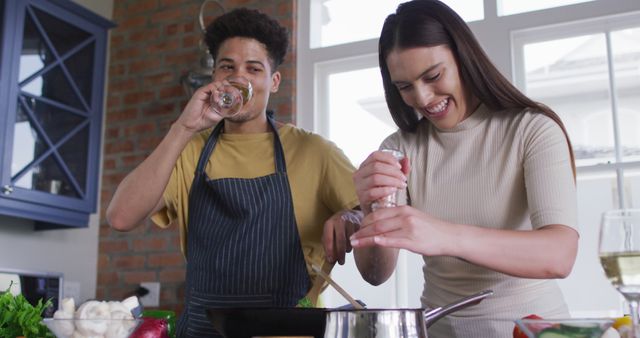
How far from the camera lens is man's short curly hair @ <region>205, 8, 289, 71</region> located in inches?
64.2

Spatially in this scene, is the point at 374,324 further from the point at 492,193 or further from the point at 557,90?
the point at 557,90

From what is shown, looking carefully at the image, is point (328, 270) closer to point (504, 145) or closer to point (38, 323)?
point (504, 145)

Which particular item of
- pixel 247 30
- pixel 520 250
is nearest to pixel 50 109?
pixel 247 30

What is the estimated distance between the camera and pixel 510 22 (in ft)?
8.38

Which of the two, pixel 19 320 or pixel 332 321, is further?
pixel 19 320

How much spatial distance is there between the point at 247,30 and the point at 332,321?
105cm

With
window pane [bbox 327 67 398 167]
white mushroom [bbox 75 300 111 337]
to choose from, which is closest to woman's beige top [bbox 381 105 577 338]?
white mushroom [bbox 75 300 111 337]

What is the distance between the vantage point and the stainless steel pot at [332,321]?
0.70m

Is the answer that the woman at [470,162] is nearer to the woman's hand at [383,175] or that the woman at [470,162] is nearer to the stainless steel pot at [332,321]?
the woman's hand at [383,175]

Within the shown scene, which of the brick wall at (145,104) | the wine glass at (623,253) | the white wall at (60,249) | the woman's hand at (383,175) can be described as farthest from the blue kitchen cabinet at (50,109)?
the wine glass at (623,253)

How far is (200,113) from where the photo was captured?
56.7 inches

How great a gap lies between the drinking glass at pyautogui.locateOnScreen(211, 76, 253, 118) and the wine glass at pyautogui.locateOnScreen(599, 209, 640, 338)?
0.91 meters

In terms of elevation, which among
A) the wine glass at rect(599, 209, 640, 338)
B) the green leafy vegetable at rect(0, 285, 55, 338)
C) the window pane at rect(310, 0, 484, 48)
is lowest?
the green leafy vegetable at rect(0, 285, 55, 338)

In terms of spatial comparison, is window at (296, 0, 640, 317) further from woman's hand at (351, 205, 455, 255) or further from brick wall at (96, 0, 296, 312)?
woman's hand at (351, 205, 455, 255)
